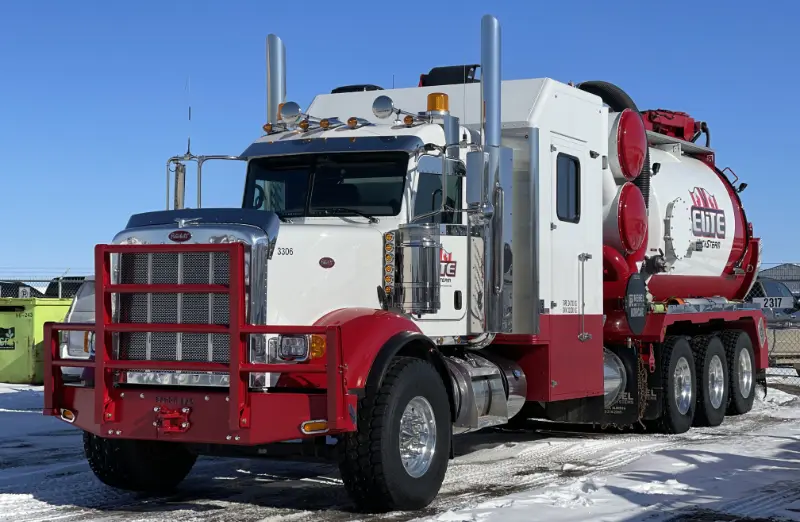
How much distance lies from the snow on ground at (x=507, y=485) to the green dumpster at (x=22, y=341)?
7.85m

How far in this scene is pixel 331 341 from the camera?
24.1 ft

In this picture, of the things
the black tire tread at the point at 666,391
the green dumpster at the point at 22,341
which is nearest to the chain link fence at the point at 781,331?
the black tire tread at the point at 666,391

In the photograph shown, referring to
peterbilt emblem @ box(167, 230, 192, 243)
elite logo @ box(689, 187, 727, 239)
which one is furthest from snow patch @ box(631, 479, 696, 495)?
elite logo @ box(689, 187, 727, 239)

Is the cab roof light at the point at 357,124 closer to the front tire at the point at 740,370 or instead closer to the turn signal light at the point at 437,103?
the turn signal light at the point at 437,103

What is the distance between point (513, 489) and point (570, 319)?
8.70 ft

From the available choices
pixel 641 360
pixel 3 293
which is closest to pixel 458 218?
pixel 641 360

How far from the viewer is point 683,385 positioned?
14.0 metres

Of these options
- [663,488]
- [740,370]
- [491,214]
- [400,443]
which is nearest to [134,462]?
[400,443]

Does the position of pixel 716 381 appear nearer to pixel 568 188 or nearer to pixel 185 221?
pixel 568 188

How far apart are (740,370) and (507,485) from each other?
25.1 feet

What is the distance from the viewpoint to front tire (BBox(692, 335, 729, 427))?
1435 centimetres

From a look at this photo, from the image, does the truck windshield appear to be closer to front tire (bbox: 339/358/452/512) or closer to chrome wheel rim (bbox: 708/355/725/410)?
front tire (bbox: 339/358/452/512)

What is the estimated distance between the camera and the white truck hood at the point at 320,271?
7.92 meters

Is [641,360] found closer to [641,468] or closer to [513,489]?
[641,468]
